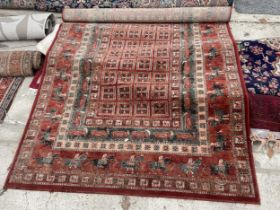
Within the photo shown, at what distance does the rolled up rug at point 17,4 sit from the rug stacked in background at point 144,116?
843 mm

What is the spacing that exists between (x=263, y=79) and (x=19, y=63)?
8.09ft

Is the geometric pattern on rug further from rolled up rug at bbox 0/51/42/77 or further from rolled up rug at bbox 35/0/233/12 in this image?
rolled up rug at bbox 0/51/42/77

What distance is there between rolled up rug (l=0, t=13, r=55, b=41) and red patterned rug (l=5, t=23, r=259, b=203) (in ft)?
0.94

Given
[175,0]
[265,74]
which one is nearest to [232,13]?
[175,0]

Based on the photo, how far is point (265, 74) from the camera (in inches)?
114

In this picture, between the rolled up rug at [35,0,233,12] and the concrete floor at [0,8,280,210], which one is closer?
the concrete floor at [0,8,280,210]

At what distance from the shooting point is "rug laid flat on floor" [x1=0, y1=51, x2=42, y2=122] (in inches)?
124

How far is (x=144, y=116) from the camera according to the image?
2.78m

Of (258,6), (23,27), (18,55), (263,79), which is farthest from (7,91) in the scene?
(258,6)

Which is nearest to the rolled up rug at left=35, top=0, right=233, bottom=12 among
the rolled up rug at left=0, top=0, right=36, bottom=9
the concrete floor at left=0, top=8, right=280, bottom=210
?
the rolled up rug at left=0, top=0, right=36, bottom=9

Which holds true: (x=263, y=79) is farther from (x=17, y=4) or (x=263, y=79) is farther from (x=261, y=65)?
(x=17, y=4)

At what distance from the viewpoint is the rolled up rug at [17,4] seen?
3.91 m

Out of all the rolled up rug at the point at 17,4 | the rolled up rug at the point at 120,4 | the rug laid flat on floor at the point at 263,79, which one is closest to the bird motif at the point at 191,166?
the rug laid flat on floor at the point at 263,79

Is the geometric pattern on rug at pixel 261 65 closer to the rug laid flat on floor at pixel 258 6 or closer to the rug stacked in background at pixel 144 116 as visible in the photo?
the rug stacked in background at pixel 144 116
